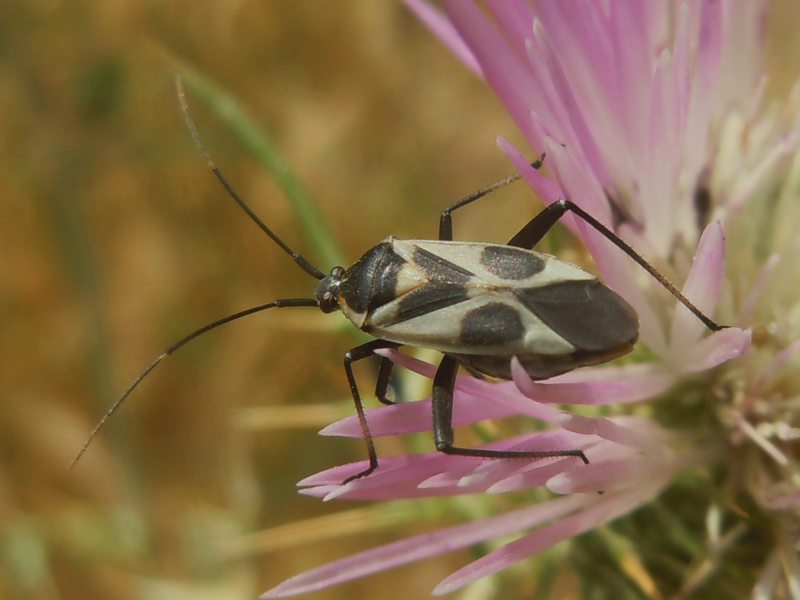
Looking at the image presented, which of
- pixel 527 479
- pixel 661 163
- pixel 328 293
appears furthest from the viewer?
pixel 328 293

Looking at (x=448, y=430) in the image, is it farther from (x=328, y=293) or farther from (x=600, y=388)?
(x=328, y=293)

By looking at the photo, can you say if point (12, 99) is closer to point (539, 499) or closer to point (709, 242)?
point (539, 499)

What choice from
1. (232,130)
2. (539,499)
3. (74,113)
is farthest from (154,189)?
(539,499)

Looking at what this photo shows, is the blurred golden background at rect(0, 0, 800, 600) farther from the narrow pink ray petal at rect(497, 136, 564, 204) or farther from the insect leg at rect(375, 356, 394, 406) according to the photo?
the narrow pink ray petal at rect(497, 136, 564, 204)

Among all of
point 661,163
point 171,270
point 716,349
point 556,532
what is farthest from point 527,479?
point 171,270

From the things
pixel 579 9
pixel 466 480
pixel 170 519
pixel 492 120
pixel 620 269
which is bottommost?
pixel 170 519

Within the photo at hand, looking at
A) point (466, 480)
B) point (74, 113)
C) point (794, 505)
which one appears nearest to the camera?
point (466, 480)

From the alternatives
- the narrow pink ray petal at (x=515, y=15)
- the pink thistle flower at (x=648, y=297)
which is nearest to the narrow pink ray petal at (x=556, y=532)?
the pink thistle flower at (x=648, y=297)

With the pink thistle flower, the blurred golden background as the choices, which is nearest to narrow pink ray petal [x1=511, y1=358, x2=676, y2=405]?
the pink thistle flower
